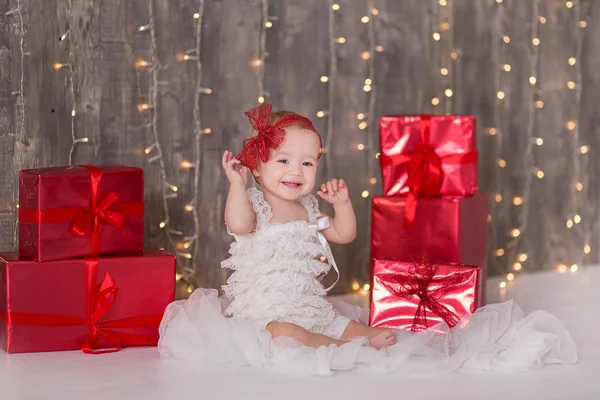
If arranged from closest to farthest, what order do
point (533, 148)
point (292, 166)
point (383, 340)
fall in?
point (383, 340)
point (292, 166)
point (533, 148)

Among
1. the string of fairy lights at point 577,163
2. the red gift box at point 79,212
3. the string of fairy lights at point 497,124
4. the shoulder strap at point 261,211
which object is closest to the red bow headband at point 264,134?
the shoulder strap at point 261,211

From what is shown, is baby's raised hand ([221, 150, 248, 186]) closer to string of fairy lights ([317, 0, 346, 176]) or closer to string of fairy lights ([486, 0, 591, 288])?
string of fairy lights ([317, 0, 346, 176])

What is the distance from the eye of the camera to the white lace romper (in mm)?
2344

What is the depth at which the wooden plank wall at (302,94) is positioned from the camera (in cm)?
268

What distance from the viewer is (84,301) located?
2340 millimetres

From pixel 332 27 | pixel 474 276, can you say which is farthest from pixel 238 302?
pixel 332 27

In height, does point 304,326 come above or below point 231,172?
below

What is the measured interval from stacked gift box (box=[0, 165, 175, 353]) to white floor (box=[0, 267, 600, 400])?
64mm

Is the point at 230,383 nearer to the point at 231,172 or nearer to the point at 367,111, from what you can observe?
the point at 231,172

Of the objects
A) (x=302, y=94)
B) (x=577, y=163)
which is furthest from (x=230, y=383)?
(x=577, y=163)

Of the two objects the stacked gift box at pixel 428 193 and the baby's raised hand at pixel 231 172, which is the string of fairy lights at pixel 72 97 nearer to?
the baby's raised hand at pixel 231 172

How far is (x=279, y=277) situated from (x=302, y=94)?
868 millimetres

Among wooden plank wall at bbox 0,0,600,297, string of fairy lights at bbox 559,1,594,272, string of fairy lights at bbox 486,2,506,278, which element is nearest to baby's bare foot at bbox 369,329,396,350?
wooden plank wall at bbox 0,0,600,297

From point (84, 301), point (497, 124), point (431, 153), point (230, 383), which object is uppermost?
point (497, 124)
